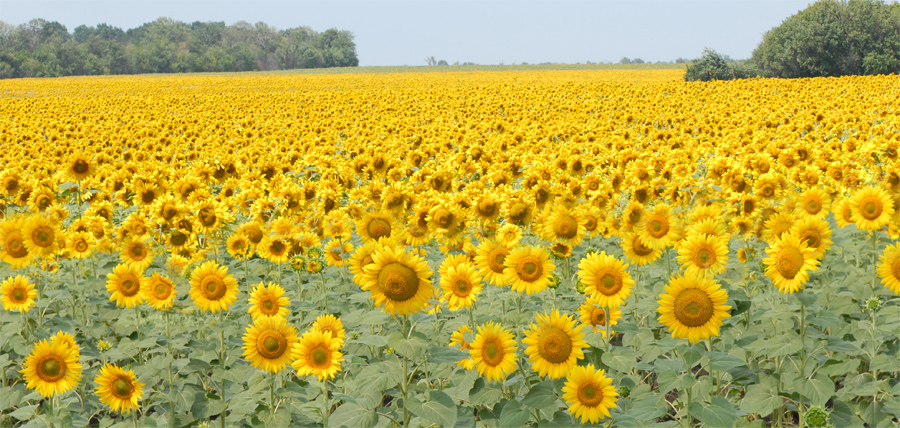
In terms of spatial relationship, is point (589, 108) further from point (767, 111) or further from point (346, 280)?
point (346, 280)

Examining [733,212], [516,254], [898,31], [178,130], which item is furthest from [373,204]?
[898,31]

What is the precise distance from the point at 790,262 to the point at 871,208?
1.24 metres

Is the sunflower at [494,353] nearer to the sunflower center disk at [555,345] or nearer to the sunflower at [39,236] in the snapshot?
the sunflower center disk at [555,345]

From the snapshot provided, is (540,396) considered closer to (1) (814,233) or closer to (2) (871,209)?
(1) (814,233)

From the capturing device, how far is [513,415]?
10.2ft

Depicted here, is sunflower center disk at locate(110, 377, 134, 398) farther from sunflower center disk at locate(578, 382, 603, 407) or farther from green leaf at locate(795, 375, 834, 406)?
green leaf at locate(795, 375, 834, 406)

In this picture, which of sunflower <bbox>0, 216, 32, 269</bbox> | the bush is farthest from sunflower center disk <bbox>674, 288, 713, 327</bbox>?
the bush

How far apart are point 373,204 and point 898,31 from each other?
189 ft

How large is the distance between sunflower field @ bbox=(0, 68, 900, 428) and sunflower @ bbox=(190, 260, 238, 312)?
12 mm

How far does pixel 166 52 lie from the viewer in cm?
12312

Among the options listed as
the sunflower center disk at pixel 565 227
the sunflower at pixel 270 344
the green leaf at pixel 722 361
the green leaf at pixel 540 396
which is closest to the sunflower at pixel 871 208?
the green leaf at pixel 722 361

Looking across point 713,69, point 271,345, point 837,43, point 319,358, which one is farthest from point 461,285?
point 837,43

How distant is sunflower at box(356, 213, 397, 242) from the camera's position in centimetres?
504

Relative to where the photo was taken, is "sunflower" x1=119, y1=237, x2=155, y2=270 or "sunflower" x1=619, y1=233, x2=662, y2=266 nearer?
"sunflower" x1=619, y1=233, x2=662, y2=266
